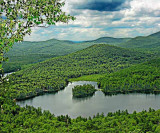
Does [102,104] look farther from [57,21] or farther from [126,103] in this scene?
[57,21]

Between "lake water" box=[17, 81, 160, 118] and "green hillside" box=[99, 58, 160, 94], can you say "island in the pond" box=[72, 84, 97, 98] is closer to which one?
"lake water" box=[17, 81, 160, 118]

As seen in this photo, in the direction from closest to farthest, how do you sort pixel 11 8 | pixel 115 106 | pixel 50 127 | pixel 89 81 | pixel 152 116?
pixel 11 8, pixel 50 127, pixel 152 116, pixel 115 106, pixel 89 81

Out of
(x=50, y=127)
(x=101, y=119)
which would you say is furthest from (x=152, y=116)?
(x=50, y=127)

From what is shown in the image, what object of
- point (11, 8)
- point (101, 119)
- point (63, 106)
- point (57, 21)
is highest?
point (11, 8)

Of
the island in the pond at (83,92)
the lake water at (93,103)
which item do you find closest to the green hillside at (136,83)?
the lake water at (93,103)

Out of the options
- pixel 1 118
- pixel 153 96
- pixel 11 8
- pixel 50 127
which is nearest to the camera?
pixel 11 8

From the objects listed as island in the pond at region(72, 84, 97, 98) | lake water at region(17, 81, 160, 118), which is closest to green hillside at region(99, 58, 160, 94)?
lake water at region(17, 81, 160, 118)

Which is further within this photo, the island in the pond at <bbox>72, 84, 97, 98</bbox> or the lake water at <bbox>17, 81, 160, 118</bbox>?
the island in the pond at <bbox>72, 84, 97, 98</bbox>

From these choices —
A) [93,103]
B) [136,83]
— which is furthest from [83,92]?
[136,83]
